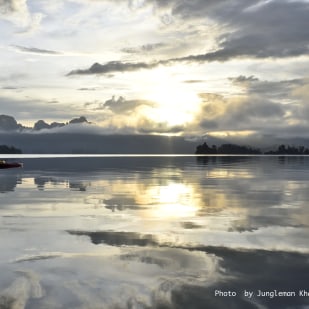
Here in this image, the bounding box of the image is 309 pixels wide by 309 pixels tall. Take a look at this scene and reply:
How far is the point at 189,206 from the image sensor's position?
1208 inches

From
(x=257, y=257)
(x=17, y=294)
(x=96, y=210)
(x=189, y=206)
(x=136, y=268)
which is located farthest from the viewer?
(x=189, y=206)

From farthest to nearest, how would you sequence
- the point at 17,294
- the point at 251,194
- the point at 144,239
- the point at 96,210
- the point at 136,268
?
the point at 251,194 < the point at 96,210 < the point at 144,239 < the point at 136,268 < the point at 17,294

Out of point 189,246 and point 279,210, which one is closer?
point 189,246

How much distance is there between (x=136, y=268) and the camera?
14383mm

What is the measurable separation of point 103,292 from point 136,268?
2538 millimetres

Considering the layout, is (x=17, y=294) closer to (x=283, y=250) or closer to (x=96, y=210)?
(x=283, y=250)

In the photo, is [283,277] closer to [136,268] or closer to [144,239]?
[136,268]

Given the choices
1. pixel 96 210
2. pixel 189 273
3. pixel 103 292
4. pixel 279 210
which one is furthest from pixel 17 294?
pixel 279 210

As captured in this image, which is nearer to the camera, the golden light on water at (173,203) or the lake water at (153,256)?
the lake water at (153,256)

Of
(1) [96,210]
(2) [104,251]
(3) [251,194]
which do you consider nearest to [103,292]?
(2) [104,251]

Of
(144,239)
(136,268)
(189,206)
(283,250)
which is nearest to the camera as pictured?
(136,268)

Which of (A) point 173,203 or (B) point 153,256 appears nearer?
(B) point 153,256

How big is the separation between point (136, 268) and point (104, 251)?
2.77 m

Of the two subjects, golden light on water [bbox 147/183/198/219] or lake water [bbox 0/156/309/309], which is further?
golden light on water [bbox 147/183/198/219]
